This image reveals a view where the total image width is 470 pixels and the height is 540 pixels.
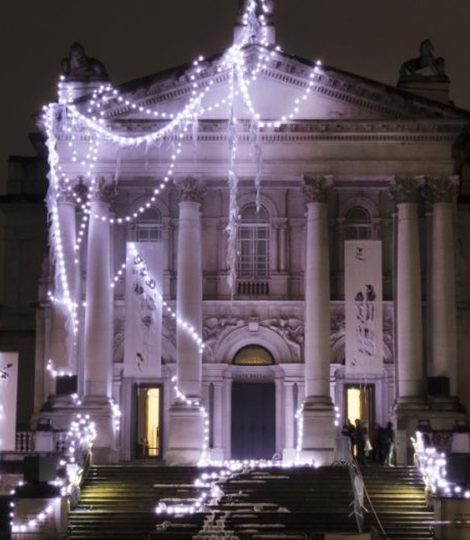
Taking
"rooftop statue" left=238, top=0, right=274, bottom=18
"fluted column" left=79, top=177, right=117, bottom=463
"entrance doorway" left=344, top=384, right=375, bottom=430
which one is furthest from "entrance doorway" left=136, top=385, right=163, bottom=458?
"rooftop statue" left=238, top=0, right=274, bottom=18

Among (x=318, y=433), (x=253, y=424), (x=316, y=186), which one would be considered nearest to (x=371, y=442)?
(x=318, y=433)

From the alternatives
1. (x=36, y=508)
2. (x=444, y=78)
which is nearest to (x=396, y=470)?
(x=36, y=508)

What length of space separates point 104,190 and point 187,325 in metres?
5.03

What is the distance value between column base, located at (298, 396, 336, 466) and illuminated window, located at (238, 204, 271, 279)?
18.1 feet

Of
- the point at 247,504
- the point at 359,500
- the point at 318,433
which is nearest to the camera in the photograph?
the point at 359,500

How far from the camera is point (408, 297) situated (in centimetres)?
4481

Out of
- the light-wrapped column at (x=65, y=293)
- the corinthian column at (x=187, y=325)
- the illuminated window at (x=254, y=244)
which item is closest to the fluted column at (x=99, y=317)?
the light-wrapped column at (x=65, y=293)

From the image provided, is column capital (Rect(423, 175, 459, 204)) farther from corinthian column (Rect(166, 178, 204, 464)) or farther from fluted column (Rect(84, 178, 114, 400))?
fluted column (Rect(84, 178, 114, 400))

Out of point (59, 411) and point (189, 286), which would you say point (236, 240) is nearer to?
point (189, 286)

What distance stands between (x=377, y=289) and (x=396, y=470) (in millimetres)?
6485

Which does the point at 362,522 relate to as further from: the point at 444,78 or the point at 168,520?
the point at 444,78

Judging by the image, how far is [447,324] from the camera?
44812 mm

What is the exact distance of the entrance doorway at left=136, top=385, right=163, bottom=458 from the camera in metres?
46.8

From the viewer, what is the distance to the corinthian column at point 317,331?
4409 centimetres
